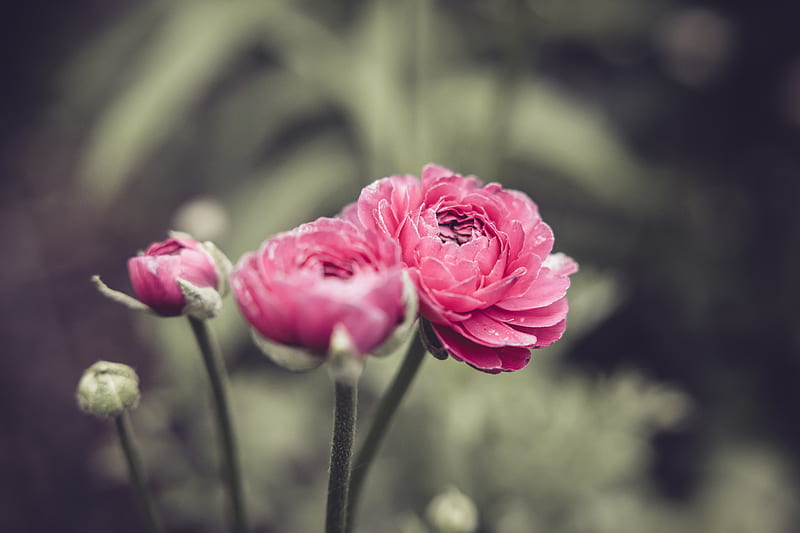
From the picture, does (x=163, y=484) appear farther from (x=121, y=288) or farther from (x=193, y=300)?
(x=193, y=300)

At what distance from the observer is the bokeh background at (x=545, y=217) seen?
2.43 feet

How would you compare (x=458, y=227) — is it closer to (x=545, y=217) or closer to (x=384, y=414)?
(x=384, y=414)

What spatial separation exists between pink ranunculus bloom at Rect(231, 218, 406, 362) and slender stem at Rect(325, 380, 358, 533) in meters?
0.02

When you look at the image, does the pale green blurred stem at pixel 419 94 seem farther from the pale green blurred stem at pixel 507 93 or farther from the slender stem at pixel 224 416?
the slender stem at pixel 224 416

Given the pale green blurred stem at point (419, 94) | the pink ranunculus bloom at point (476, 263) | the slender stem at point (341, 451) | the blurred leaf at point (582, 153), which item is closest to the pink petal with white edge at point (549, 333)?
the pink ranunculus bloom at point (476, 263)

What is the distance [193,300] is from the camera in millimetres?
330

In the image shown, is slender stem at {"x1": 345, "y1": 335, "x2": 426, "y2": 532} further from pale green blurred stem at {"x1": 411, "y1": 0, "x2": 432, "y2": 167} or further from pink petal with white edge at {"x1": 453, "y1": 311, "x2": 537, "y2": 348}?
pale green blurred stem at {"x1": 411, "y1": 0, "x2": 432, "y2": 167}

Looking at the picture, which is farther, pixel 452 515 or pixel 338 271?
pixel 452 515

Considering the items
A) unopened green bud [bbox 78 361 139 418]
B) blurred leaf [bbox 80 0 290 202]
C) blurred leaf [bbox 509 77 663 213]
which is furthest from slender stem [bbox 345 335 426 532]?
blurred leaf [bbox 80 0 290 202]

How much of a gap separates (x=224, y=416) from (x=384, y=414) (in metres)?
0.10

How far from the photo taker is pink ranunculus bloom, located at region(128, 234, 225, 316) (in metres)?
0.33

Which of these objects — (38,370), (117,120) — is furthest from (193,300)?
(38,370)

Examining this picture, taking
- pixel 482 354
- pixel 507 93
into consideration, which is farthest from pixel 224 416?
pixel 507 93

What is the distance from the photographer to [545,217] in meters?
1.14
